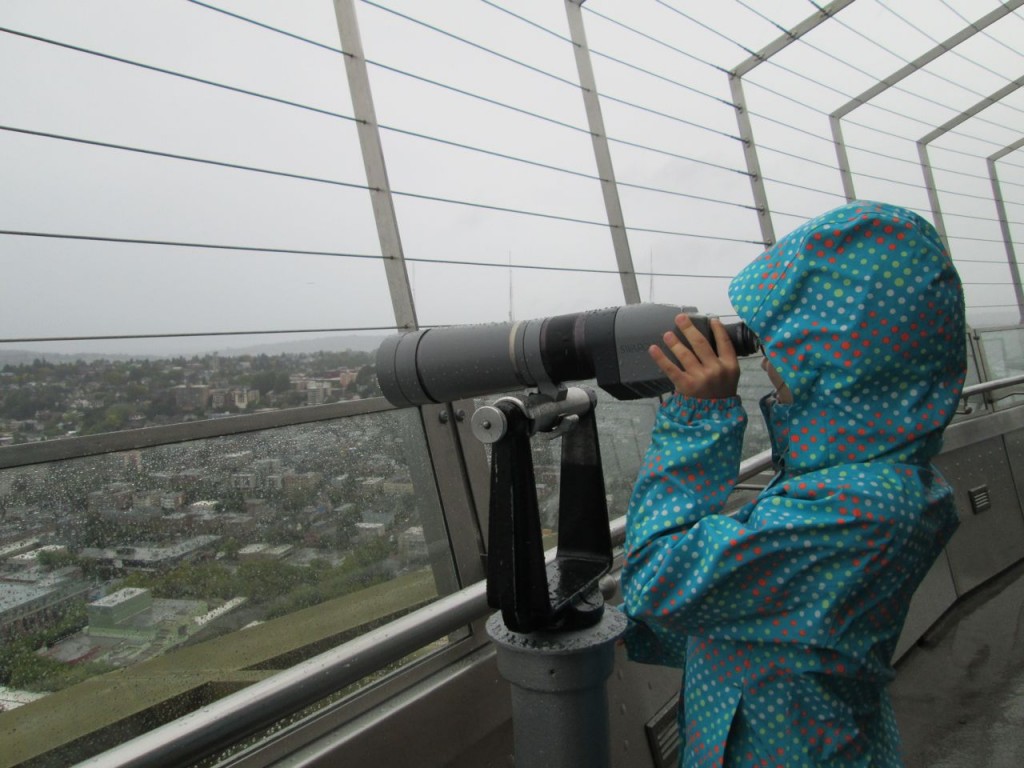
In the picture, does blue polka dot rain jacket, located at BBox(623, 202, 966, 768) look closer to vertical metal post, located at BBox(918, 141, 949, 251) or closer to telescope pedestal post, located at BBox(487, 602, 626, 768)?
telescope pedestal post, located at BBox(487, 602, 626, 768)

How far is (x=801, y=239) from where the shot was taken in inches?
33.2

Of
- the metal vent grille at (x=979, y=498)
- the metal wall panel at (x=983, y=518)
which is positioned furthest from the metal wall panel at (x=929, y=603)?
the metal vent grille at (x=979, y=498)

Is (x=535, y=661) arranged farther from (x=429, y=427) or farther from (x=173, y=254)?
(x=173, y=254)

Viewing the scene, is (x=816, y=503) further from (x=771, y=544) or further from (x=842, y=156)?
(x=842, y=156)

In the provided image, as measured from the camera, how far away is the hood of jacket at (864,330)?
0.80m

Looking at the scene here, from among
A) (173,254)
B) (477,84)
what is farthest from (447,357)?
(477,84)

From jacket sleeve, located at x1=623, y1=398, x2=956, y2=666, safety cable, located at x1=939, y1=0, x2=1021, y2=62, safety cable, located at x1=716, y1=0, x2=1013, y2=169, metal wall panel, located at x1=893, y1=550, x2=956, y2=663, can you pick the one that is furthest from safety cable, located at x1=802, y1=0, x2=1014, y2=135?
jacket sleeve, located at x1=623, y1=398, x2=956, y2=666

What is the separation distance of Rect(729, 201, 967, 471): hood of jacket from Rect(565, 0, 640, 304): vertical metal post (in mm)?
1755

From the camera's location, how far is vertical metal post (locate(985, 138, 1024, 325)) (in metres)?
5.96

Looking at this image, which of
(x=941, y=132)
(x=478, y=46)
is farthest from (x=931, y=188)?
(x=478, y=46)

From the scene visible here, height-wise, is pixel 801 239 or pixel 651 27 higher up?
pixel 651 27

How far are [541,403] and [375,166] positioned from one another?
1034mm

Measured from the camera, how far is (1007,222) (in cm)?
611

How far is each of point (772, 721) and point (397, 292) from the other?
1.19 meters
